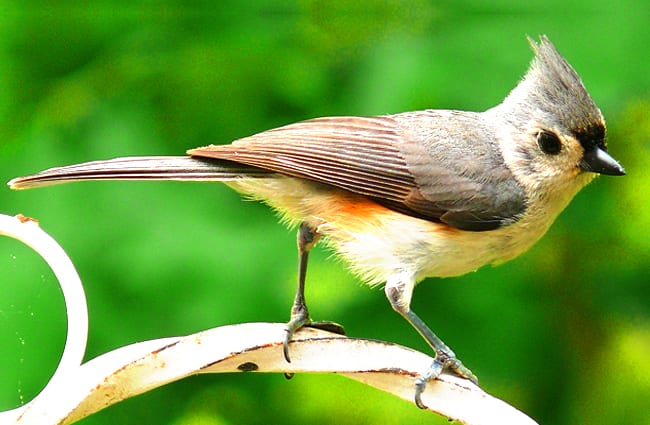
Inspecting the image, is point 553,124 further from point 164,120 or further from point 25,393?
point 25,393

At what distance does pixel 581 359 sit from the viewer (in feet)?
10.1

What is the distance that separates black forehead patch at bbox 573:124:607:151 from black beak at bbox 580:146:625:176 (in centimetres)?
1

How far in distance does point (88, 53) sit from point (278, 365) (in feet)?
Answer: 6.09

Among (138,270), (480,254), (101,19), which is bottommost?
(480,254)

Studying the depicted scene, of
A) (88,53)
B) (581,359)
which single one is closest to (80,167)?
(88,53)

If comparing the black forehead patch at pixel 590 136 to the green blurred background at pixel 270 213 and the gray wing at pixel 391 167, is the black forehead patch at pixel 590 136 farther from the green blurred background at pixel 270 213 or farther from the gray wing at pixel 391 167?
the green blurred background at pixel 270 213

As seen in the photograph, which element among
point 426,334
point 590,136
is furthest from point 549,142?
point 426,334

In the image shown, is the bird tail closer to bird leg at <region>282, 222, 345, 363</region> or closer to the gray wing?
the gray wing

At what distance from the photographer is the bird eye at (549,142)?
2.39 metres

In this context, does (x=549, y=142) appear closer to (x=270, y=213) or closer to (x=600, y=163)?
(x=600, y=163)

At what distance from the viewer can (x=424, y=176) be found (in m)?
2.49

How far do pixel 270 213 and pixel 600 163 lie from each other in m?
1.15

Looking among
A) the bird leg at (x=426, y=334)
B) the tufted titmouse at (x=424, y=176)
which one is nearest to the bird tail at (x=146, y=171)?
the tufted titmouse at (x=424, y=176)

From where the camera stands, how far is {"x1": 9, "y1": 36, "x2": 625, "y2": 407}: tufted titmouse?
2.33 m
